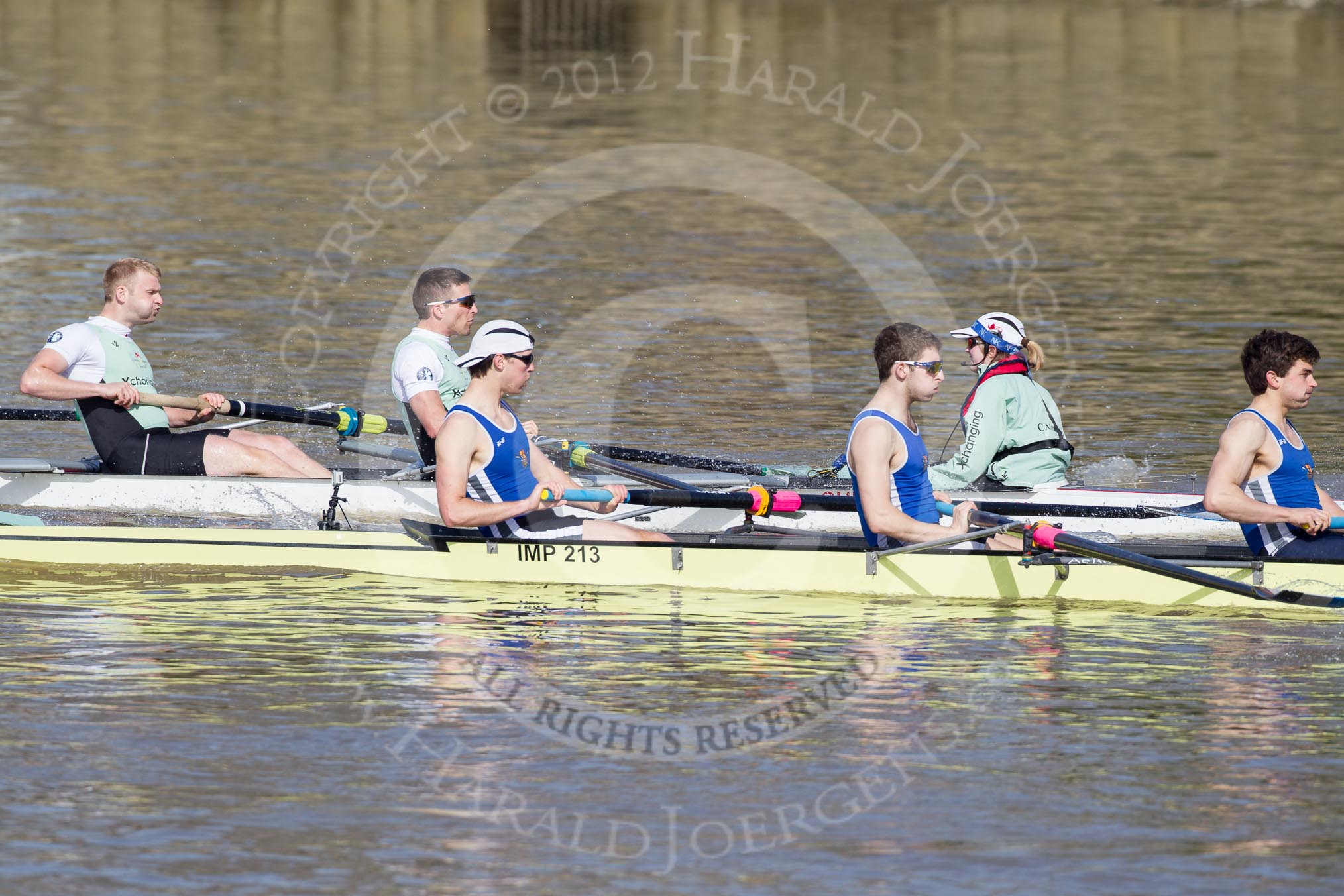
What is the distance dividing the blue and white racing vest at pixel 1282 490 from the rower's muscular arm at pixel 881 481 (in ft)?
5.06

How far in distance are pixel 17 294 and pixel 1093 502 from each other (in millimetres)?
14083

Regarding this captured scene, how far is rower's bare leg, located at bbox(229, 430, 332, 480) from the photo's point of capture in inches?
535

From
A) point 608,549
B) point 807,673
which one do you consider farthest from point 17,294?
point 807,673

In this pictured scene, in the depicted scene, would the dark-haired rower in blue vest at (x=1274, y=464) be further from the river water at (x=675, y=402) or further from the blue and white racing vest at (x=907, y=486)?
the blue and white racing vest at (x=907, y=486)

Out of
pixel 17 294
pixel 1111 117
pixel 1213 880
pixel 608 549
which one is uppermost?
pixel 1111 117

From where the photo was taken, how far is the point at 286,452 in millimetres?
13727

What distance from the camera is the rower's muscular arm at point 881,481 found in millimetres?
10602

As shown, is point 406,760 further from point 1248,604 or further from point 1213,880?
point 1248,604

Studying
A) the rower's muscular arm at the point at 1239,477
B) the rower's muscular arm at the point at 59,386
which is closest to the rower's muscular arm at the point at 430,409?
the rower's muscular arm at the point at 59,386

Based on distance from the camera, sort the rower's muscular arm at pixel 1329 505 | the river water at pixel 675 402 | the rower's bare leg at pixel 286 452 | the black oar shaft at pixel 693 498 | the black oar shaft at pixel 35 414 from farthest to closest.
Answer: the black oar shaft at pixel 35 414, the rower's bare leg at pixel 286 452, the black oar shaft at pixel 693 498, the rower's muscular arm at pixel 1329 505, the river water at pixel 675 402

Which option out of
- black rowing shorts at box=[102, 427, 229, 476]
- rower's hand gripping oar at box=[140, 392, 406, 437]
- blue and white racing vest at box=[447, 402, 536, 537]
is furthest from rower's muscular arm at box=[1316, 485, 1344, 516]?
black rowing shorts at box=[102, 427, 229, 476]

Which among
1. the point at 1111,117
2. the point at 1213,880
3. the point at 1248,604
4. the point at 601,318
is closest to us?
the point at 1213,880

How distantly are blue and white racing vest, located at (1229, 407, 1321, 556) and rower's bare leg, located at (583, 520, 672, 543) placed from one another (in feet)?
10.4

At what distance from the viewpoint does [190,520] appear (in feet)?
46.0
